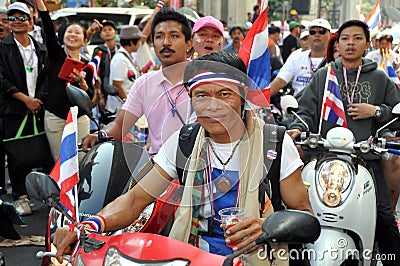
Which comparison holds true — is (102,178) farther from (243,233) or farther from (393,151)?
(393,151)

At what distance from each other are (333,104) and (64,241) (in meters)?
2.56

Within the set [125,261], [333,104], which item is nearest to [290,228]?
[125,261]

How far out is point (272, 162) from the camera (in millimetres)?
2730

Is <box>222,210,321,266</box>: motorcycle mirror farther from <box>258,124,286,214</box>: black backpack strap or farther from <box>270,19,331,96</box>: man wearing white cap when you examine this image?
<box>270,19,331,96</box>: man wearing white cap

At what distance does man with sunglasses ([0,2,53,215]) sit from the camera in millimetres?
6457

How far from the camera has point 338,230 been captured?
375 cm

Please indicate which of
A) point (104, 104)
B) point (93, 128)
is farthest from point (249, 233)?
point (104, 104)

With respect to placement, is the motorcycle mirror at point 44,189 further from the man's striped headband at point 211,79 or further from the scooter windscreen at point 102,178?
the scooter windscreen at point 102,178

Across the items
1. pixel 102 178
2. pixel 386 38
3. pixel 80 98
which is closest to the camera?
pixel 102 178

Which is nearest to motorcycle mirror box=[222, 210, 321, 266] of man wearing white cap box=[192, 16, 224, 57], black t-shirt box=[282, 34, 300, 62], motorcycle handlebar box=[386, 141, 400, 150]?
motorcycle handlebar box=[386, 141, 400, 150]

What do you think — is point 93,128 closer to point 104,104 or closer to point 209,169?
point 104,104

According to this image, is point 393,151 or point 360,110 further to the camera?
point 360,110

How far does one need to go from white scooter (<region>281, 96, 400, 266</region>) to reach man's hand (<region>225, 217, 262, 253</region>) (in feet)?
4.49

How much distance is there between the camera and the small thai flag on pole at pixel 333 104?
4.46 m
